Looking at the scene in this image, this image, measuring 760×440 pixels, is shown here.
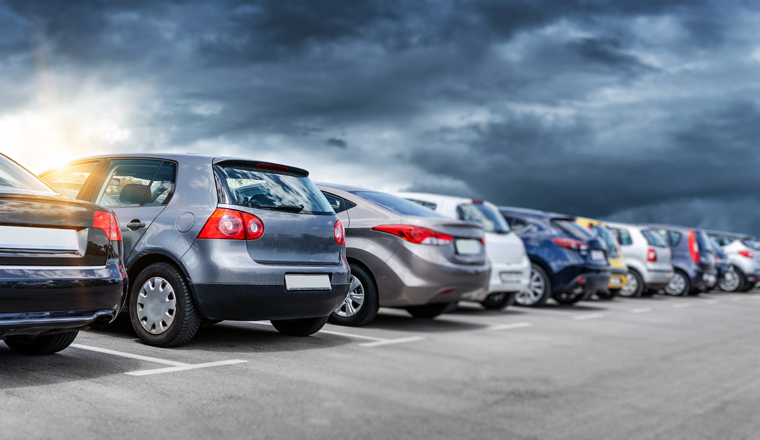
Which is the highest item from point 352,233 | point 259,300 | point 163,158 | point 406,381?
point 163,158

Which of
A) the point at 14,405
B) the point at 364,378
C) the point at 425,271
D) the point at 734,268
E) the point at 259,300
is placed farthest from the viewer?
the point at 734,268

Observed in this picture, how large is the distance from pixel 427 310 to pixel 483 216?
2091mm

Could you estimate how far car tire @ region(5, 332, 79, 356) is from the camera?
5609mm

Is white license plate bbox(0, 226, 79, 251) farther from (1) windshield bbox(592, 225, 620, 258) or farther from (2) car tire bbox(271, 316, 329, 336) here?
(1) windshield bbox(592, 225, 620, 258)

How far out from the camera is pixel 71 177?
288 inches

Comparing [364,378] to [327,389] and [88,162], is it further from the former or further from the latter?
[88,162]

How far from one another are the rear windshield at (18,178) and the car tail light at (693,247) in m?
18.2

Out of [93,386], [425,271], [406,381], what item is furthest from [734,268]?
[93,386]

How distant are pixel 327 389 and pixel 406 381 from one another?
798 mm

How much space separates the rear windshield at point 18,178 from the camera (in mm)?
5027

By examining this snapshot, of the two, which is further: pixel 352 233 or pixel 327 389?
pixel 352 233

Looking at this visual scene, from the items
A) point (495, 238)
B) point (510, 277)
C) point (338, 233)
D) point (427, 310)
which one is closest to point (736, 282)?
point (510, 277)

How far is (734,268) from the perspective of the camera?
82.1ft

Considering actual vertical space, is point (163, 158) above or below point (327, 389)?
above
